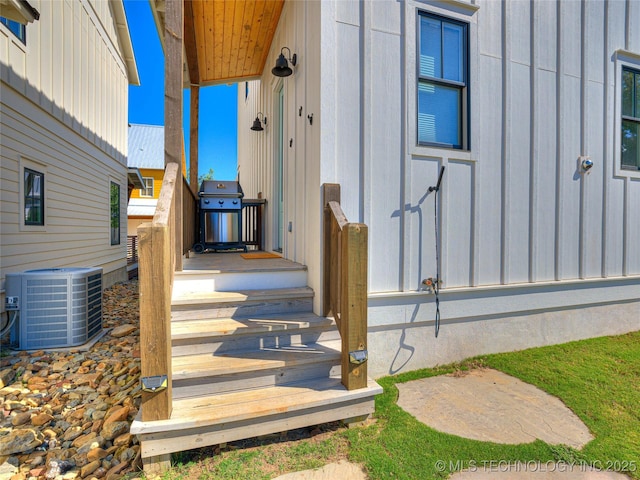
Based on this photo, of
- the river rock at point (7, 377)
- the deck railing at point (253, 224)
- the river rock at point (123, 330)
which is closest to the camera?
the river rock at point (7, 377)

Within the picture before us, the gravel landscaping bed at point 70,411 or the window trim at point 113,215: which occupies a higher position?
the window trim at point 113,215

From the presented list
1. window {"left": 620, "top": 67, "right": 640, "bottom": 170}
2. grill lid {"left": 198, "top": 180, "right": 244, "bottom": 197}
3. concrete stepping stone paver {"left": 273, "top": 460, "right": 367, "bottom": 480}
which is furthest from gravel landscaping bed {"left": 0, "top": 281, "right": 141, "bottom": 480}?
window {"left": 620, "top": 67, "right": 640, "bottom": 170}

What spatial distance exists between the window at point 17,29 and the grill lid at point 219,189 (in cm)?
305

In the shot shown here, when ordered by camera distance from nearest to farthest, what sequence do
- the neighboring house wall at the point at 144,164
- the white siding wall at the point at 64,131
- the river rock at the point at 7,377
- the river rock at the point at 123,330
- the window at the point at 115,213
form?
the river rock at the point at 7,377, the river rock at the point at 123,330, the white siding wall at the point at 64,131, the window at the point at 115,213, the neighboring house wall at the point at 144,164

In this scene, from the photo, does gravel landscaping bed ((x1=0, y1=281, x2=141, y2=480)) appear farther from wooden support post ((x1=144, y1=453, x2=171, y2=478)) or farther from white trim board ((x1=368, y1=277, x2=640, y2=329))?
white trim board ((x1=368, y1=277, x2=640, y2=329))

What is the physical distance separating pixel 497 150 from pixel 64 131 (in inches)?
276

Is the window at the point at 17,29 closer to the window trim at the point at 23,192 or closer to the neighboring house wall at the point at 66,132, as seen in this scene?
A: the neighboring house wall at the point at 66,132

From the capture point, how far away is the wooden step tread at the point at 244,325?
2371 mm

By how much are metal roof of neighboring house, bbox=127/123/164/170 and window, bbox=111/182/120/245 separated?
8779mm

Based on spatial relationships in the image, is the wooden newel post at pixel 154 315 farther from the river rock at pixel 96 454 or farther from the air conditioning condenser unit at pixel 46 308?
the air conditioning condenser unit at pixel 46 308

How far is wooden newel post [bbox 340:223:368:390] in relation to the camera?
2211 millimetres

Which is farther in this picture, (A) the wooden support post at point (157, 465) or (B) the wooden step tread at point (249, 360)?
(B) the wooden step tread at point (249, 360)

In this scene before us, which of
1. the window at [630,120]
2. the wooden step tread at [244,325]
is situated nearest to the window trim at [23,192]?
the wooden step tread at [244,325]

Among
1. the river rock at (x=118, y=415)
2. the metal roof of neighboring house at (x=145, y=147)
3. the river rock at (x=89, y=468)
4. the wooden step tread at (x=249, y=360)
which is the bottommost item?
the river rock at (x=89, y=468)
